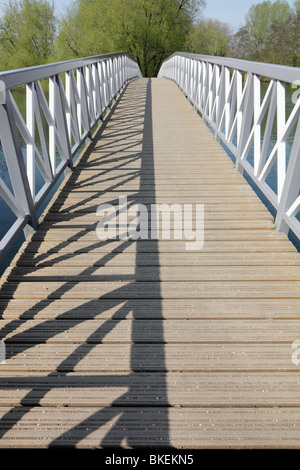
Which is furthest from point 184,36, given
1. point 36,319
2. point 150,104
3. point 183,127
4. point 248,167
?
point 36,319

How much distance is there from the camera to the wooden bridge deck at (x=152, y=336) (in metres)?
1.38

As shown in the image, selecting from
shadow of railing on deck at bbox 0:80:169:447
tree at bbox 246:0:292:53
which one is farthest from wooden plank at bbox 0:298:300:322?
tree at bbox 246:0:292:53

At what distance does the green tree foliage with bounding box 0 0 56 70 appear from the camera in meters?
26.0

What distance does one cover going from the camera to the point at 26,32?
26312 mm

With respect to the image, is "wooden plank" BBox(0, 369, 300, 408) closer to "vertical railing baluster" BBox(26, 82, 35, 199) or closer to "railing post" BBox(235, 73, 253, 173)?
"vertical railing baluster" BBox(26, 82, 35, 199)

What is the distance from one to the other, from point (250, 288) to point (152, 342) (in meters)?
0.69

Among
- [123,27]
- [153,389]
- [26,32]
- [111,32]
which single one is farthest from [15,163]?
[26,32]

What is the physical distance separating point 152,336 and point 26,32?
99.3 ft

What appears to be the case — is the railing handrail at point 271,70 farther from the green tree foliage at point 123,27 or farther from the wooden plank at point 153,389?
the green tree foliage at point 123,27

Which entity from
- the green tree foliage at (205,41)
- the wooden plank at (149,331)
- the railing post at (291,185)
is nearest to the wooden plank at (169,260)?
the railing post at (291,185)

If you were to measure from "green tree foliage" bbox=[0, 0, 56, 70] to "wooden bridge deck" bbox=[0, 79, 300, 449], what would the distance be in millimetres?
28032

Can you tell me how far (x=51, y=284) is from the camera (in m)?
2.13
